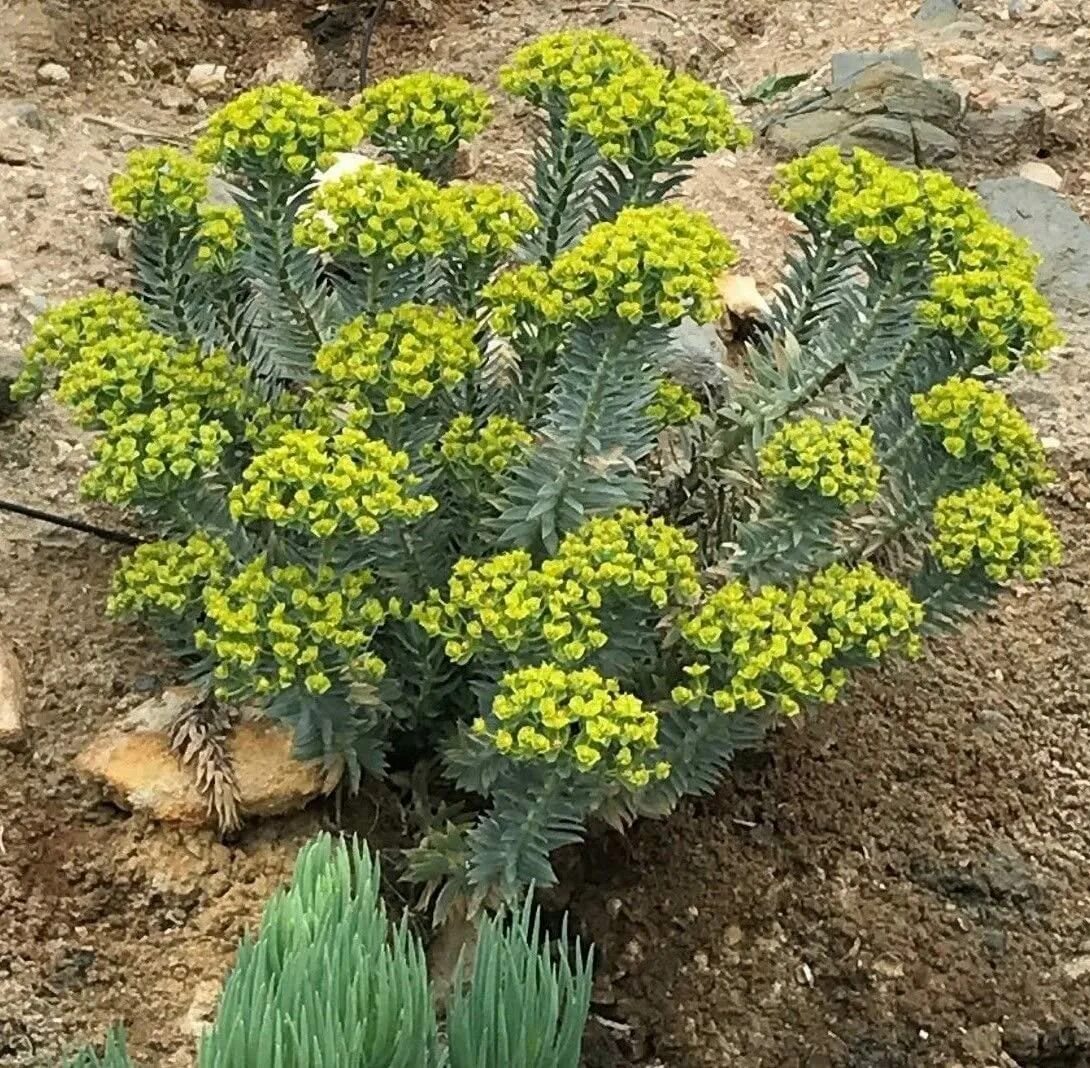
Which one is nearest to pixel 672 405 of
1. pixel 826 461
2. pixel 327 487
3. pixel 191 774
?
pixel 826 461

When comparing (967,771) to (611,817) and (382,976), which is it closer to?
(611,817)

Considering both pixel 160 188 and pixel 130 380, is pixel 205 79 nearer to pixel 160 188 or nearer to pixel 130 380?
pixel 160 188

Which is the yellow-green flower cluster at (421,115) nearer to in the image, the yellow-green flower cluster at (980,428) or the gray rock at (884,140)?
the yellow-green flower cluster at (980,428)

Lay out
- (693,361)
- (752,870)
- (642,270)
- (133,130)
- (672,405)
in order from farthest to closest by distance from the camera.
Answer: (133,130) < (693,361) < (752,870) < (672,405) < (642,270)

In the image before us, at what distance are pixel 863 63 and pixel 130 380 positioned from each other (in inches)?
91.3

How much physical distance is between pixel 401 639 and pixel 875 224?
68cm

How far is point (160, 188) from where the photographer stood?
1719 millimetres

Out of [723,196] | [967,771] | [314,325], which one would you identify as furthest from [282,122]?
[723,196]

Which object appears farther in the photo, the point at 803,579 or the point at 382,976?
the point at 803,579

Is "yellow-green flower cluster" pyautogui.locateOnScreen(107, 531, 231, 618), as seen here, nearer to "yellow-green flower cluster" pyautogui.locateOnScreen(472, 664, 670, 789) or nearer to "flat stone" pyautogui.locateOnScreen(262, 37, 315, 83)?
"yellow-green flower cluster" pyautogui.locateOnScreen(472, 664, 670, 789)

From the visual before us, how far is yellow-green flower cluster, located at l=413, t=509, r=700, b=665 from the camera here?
60.0 inches

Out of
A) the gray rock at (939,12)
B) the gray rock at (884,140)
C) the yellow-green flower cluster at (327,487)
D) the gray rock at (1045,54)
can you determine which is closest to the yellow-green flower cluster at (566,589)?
the yellow-green flower cluster at (327,487)

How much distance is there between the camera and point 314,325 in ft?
6.01

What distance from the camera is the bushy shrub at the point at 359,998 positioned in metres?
1.28
